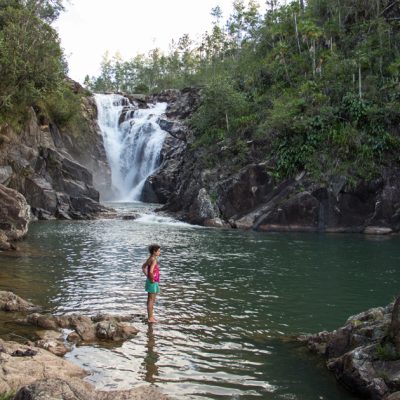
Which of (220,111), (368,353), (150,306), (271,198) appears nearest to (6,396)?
(368,353)

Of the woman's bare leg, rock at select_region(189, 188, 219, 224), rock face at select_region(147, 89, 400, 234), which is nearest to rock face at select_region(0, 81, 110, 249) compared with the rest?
rock at select_region(189, 188, 219, 224)

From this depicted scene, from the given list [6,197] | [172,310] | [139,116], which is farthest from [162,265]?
[139,116]

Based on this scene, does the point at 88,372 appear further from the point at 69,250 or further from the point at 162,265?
the point at 69,250

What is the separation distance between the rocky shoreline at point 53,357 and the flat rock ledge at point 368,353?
3238 millimetres

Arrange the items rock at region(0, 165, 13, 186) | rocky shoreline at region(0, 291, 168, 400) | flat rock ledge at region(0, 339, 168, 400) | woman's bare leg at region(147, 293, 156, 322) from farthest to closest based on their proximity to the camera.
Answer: rock at region(0, 165, 13, 186)
woman's bare leg at region(147, 293, 156, 322)
rocky shoreline at region(0, 291, 168, 400)
flat rock ledge at region(0, 339, 168, 400)

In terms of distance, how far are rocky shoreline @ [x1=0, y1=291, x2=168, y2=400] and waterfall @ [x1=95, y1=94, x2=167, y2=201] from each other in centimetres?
4372

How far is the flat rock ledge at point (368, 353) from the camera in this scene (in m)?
7.46

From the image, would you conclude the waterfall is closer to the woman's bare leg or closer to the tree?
the tree

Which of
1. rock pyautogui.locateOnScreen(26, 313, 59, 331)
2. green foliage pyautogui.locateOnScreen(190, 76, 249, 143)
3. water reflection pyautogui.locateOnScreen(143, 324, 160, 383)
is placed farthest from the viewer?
green foliage pyautogui.locateOnScreen(190, 76, 249, 143)

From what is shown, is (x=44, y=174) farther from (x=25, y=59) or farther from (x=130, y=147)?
(x=130, y=147)

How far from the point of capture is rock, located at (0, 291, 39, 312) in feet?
40.3

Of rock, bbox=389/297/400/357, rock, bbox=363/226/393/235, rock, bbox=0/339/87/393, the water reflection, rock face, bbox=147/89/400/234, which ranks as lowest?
the water reflection

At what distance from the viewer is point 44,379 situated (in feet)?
18.5

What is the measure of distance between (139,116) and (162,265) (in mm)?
44247
